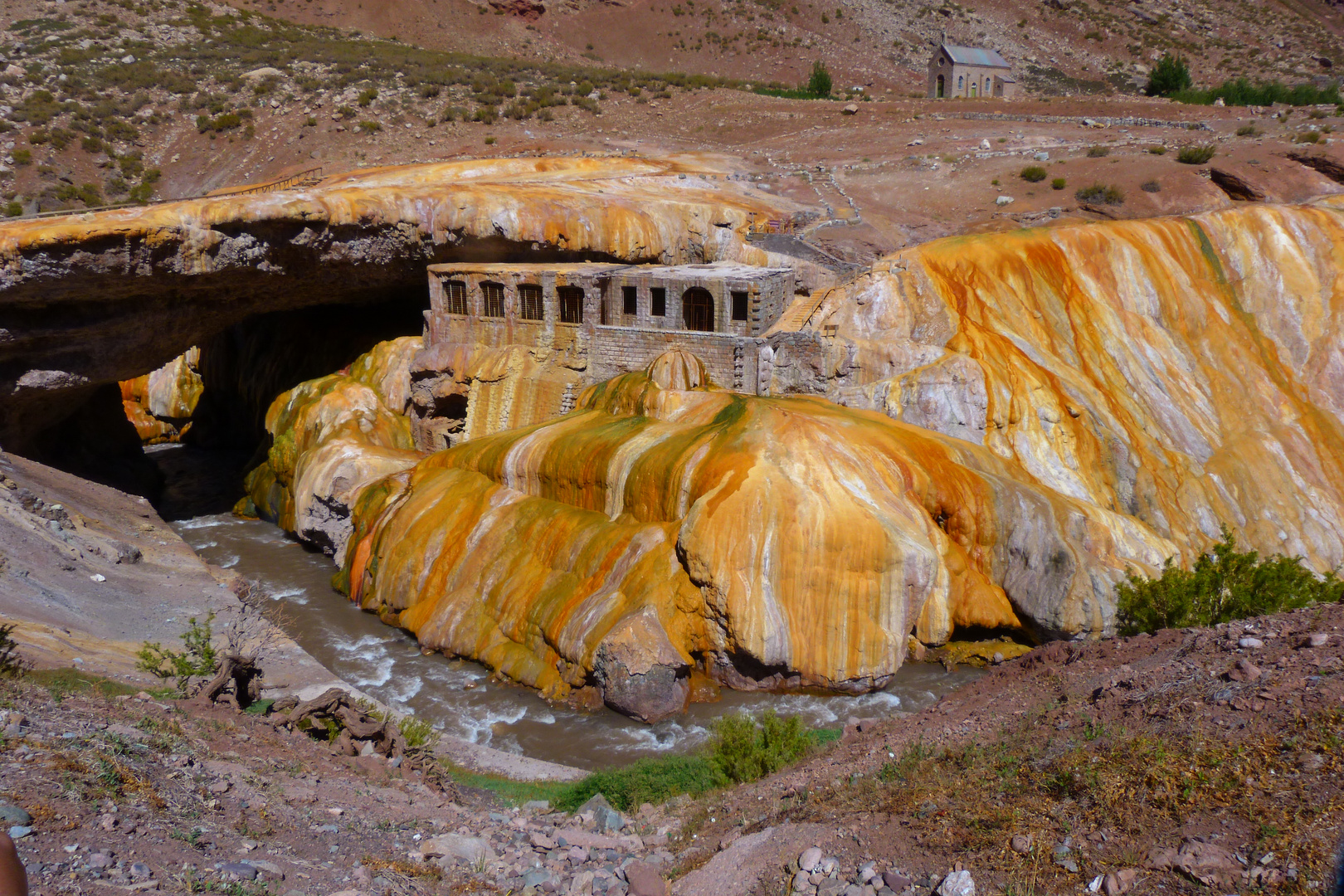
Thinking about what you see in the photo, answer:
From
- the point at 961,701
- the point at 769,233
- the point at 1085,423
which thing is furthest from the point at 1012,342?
the point at 961,701

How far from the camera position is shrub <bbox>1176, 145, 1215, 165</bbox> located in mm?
36562

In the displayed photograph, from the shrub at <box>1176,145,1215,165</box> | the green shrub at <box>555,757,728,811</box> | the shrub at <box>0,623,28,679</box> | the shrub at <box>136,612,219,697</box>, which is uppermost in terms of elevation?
the shrub at <box>1176,145,1215,165</box>

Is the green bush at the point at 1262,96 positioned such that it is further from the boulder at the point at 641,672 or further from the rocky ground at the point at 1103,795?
the rocky ground at the point at 1103,795

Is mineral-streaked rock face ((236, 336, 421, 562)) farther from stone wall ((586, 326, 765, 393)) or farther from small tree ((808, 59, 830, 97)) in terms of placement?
small tree ((808, 59, 830, 97))

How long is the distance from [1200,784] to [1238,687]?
171 cm

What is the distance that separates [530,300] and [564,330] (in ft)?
5.45

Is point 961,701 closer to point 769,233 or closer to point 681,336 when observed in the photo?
point 681,336

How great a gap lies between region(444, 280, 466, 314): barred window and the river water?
10.5m

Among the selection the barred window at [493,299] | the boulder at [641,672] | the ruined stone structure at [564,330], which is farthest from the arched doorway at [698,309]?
the boulder at [641,672]

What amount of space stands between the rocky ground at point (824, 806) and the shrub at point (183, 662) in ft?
3.65

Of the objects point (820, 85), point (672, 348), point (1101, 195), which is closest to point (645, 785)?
point (672, 348)

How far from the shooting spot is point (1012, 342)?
27.5 m

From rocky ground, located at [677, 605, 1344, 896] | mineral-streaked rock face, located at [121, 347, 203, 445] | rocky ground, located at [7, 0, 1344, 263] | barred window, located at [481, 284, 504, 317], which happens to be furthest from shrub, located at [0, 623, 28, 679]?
mineral-streaked rock face, located at [121, 347, 203, 445]

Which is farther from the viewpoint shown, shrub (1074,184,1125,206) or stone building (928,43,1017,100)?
stone building (928,43,1017,100)
